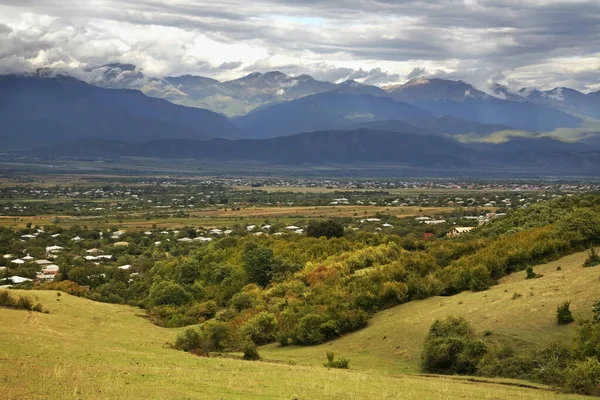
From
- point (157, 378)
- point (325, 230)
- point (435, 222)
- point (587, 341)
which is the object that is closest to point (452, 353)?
point (587, 341)

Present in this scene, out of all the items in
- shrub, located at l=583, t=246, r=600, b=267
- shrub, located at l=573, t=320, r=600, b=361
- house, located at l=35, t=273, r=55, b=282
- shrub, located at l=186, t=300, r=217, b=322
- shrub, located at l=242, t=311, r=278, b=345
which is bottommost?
house, located at l=35, t=273, r=55, b=282

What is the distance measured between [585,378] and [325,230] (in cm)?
5231

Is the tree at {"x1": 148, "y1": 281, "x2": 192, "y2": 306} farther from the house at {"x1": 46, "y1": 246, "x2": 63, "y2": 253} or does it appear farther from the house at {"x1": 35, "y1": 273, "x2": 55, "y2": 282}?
the house at {"x1": 46, "y1": 246, "x2": 63, "y2": 253}

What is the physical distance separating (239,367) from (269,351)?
12.5 metres

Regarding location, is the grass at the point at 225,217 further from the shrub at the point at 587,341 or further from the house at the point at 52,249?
the shrub at the point at 587,341

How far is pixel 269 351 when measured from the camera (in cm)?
4088

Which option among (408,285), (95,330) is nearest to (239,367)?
(95,330)

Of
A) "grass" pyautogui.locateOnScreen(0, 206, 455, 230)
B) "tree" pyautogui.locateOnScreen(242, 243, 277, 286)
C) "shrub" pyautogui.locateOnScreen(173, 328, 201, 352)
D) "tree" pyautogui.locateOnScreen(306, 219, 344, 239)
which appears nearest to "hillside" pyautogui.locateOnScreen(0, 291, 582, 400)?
"shrub" pyautogui.locateOnScreen(173, 328, 201, 352)

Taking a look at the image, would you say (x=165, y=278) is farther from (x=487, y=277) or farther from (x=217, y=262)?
(x=487, y=277)

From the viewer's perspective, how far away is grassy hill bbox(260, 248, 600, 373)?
1300 inches

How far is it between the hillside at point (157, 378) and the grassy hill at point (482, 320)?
17.4 feet

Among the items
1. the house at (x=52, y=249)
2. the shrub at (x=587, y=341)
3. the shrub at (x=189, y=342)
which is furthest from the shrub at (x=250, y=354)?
the house at (x=52, y=249)

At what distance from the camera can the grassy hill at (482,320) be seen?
33031 millimetres

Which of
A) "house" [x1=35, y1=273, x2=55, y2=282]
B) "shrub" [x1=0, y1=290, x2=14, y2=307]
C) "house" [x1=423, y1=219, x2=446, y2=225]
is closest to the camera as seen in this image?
"shrub" [x1=0, y1=290, x2=14, y2=307]
